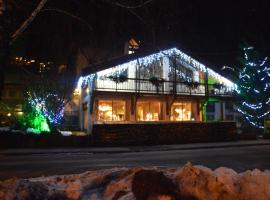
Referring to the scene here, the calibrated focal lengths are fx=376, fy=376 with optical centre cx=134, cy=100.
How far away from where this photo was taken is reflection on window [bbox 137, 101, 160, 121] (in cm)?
3300

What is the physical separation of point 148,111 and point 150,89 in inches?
97.5

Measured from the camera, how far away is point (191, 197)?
19.7 ft

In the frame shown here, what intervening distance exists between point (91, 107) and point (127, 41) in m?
9.06

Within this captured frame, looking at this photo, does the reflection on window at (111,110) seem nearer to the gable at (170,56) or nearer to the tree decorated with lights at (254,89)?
the gable at (170,56)

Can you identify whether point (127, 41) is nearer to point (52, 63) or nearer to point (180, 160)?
point (52, 63)

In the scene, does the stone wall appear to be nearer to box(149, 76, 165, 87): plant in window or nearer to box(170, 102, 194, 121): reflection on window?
box(149, 76, 165, 87): plant in window

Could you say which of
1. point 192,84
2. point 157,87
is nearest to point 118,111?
point 157,87

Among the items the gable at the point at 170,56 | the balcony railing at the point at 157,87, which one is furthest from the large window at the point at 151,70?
the balcony railing at the point at 157,87

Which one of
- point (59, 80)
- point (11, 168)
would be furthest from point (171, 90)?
point (11, 168)

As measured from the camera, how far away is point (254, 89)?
36.8 meters

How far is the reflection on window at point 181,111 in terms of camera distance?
34.1 meters

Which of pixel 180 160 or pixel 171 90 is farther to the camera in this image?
pixel 171 90

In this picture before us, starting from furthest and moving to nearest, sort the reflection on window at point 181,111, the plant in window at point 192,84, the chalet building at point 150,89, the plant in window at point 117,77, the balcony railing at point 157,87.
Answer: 1. the reflection on window at point 181,111
2. the plant in window at point 192,84
3. the chalet building at point 150,89
4. the balcony railing at point 157,87
5. the plant in window at point 117,77

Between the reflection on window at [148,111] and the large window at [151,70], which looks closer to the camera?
the large window at [151,70]
